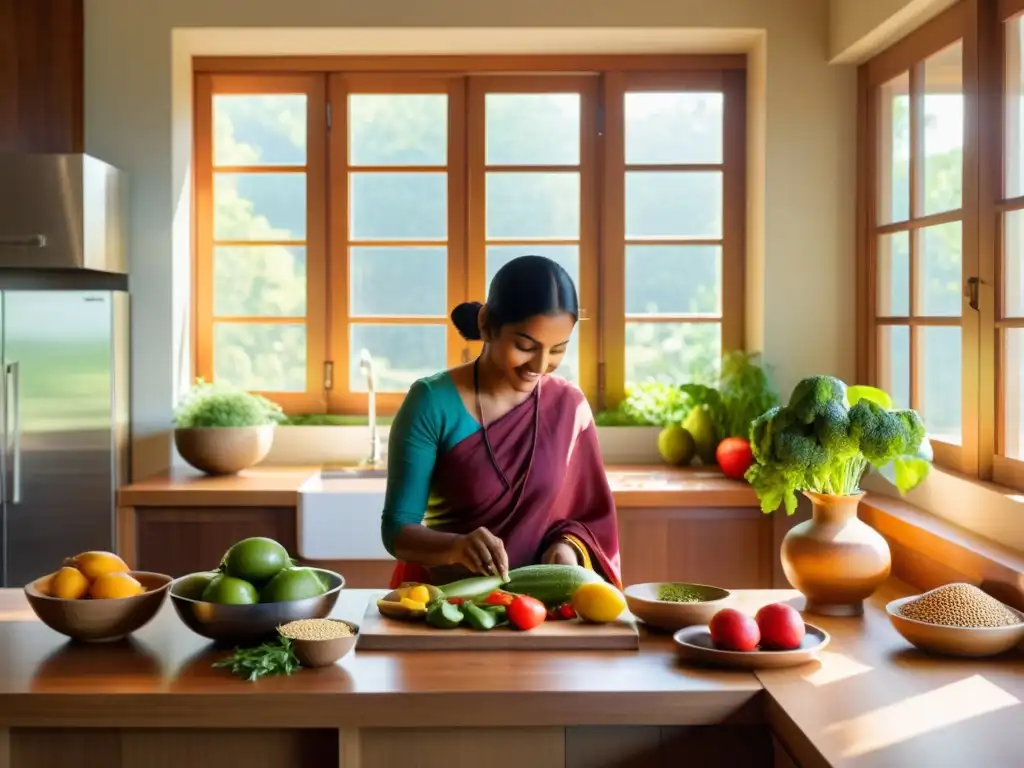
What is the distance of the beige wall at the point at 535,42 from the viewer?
427cm

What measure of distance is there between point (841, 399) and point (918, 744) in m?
0.89

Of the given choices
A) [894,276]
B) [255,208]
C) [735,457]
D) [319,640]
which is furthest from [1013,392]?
[255,208]

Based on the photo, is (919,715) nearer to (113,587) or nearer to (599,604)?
(599,604)

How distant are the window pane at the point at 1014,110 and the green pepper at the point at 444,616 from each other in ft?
6.22

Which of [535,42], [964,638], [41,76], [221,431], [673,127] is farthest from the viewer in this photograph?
[673,127]

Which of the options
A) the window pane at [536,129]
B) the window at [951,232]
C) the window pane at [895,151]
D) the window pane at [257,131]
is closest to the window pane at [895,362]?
the window at [951,232]

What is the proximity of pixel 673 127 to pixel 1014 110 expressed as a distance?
167 cm

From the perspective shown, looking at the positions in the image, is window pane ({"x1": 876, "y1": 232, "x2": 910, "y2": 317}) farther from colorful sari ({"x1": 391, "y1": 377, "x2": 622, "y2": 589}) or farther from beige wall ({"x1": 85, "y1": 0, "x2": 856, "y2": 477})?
colorful sari ({"x1": 391, "y1": 377, "x2": 622, "y2": 589})

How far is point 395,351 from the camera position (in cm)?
467

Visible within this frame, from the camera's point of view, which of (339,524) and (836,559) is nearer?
(836,559)

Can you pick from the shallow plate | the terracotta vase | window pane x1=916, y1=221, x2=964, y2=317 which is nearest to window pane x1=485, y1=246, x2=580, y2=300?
window pane x1=916, y1=221, x2=964, y2=317

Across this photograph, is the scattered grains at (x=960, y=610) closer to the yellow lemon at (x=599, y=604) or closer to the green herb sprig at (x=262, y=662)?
the yellow lemon at (x=599, y=604)

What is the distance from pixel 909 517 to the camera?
10.6ft

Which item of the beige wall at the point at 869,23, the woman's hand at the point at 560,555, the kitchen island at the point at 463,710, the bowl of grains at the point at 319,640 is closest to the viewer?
the kitchen island at the point at 463,710
